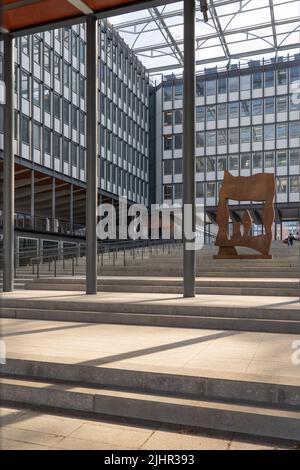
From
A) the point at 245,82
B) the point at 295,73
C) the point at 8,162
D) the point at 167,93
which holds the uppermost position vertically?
the point at 295,73

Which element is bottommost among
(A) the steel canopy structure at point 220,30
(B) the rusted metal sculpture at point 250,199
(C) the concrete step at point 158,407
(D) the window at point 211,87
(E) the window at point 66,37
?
(C) the concrete step at point 158,407

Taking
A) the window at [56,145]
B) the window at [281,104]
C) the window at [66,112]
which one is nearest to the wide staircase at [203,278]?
the window at [56,145]

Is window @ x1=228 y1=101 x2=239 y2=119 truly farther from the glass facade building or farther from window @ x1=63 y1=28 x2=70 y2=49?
window @ x1=63 y1=28 x2=70 y2=49

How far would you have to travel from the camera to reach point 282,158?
4800 centimetres

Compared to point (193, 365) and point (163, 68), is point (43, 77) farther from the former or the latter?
point (193, 365)

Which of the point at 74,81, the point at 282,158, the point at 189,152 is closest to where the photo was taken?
the point at 189,152

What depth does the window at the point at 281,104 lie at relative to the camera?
4744 cm

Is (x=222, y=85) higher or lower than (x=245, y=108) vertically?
higher

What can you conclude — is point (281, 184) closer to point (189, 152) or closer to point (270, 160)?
point (270, 160)

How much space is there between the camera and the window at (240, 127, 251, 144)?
4909 centimetres

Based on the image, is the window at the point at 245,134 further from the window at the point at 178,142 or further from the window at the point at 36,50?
the window at the point at 36,50

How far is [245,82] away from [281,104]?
474cm

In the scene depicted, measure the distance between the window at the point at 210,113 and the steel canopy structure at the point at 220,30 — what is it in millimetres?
5026

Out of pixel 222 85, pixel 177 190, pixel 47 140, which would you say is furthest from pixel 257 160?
pixel 47 140
